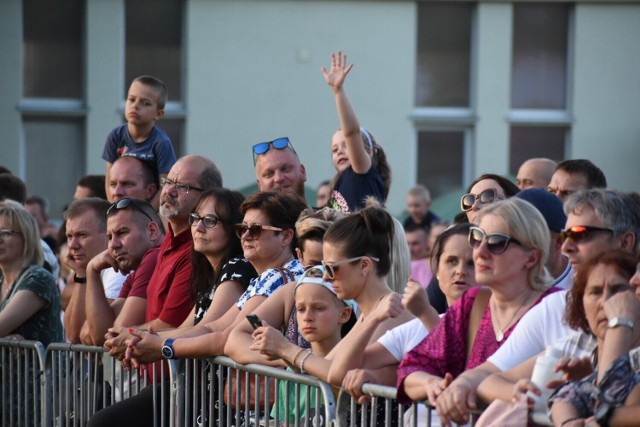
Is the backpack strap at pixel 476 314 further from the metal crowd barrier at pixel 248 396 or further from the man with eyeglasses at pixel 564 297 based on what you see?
the metal crowd barrier at pixel 248 396

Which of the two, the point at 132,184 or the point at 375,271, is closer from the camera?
the point at 375,271

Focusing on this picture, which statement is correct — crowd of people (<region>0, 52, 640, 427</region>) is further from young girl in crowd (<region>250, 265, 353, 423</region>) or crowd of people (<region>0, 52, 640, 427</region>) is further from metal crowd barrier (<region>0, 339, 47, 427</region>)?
metal crowd barrier (<region>0, 339, 47, 427</region>)

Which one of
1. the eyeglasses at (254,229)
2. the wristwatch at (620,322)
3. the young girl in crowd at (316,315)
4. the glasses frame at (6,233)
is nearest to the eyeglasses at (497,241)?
the wristwatch at (620,322)

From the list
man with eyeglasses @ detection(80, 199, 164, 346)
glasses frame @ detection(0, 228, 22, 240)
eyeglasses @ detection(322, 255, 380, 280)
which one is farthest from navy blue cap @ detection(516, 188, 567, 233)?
glasses frame @ detection(0, 228, 22, 240)

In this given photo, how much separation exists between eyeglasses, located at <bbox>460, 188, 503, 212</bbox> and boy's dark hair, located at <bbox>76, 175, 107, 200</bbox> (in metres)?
4.44

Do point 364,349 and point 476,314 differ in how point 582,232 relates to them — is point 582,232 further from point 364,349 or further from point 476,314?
point 364,349

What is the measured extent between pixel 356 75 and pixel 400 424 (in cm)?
1235

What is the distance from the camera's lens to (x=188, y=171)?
7.62 meters

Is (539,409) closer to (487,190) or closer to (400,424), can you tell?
(400,424)

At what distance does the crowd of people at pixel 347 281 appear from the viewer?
4.44 meters

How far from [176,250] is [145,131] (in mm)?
1937

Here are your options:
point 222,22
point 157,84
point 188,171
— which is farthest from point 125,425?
point 222,22

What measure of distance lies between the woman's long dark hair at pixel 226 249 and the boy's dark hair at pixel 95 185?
323 cm

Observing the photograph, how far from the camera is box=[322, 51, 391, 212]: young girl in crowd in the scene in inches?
303
